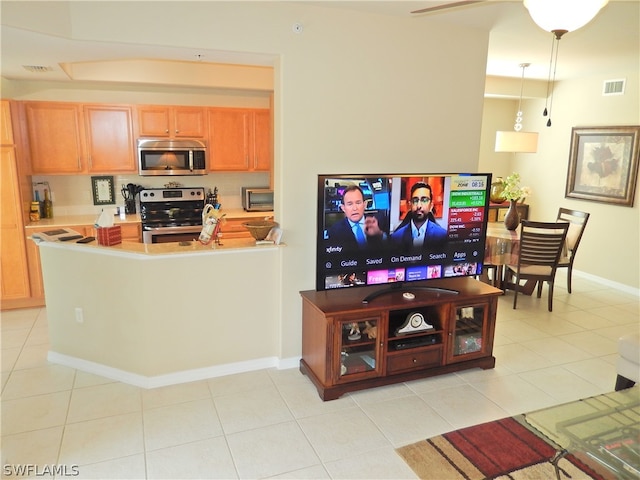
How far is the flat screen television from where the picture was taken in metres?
3.26

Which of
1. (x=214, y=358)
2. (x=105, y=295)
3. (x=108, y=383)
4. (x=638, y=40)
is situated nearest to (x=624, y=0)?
(x=638, y=40)

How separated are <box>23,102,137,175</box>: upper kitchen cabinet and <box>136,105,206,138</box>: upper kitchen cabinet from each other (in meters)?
0.15

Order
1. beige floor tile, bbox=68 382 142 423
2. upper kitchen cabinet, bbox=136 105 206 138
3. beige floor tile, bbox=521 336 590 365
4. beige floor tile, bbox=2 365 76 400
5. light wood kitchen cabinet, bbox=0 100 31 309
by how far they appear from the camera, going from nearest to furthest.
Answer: beige floor tile, bbox=68 382 142 423 < beige floor tile, bbox=2 365 76 400 < beige floor tile, bbox=521 336 590 365 < light wood kitchen cabinet, bbox=0 100 31 309 < upper kitchen cabinet, bbox=136 105 206 138

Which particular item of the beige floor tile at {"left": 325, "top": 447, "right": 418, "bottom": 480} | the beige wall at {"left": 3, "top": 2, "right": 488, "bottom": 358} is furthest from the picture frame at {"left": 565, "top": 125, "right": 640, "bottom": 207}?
the beige floor tile at {"left": 325, "top": 447, "right": 418, "bottom": 480}

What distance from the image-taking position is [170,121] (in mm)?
5363

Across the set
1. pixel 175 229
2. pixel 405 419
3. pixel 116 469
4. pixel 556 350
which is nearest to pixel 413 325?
pixel 405 419

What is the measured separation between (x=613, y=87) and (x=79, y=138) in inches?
256

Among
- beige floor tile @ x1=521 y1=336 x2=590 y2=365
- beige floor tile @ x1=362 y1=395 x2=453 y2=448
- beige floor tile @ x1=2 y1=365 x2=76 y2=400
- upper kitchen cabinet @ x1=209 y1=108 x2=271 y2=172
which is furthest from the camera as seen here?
upper kitchen cabinet @ x1=209 y1=108 x2=271 y2=172

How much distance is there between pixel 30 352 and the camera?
3.96 metres

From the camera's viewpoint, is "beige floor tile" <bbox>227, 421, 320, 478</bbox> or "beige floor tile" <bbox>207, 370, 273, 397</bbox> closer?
"beige floor tile" <bbox>227, 421, 320, 478</bbox>

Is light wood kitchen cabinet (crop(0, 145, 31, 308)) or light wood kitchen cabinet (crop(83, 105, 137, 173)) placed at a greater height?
light wood kitchen cabinet (crop(83, 105, 137, 173))

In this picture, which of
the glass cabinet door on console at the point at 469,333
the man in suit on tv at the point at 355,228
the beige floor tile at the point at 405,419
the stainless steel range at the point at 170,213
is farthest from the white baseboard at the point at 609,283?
the stainless steel range at the point at 170,213

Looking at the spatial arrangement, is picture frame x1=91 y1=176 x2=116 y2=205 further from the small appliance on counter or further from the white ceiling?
the white ceiling

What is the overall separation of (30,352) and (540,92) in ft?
23.2
